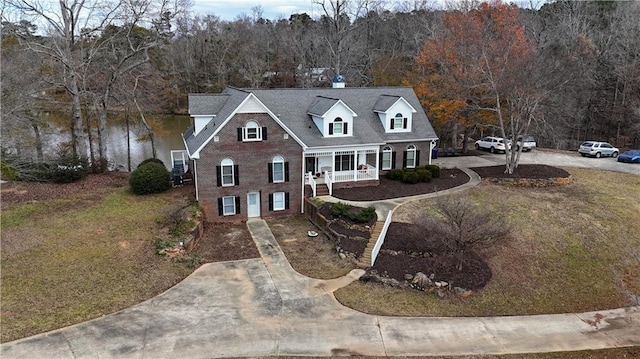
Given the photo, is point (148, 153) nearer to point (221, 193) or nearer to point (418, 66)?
point (221, 193)

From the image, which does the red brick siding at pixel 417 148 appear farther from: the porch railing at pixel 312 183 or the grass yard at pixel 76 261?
the grass yard at pixel 76 261

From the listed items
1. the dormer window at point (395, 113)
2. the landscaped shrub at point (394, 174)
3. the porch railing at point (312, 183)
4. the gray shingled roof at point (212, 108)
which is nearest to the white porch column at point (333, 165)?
the porch railing at point (312, 183)

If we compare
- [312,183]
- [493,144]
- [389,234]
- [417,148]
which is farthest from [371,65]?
[389,234]

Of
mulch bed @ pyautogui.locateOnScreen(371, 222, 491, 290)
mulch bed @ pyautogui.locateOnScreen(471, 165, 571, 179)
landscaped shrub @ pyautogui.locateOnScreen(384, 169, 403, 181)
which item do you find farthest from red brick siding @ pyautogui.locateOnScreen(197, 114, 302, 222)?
mulch bed @ pyautogui.locateOnScreen(471, 165, 571, 179)

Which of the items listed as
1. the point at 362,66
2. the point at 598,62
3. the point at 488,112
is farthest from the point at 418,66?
the point at 598,62

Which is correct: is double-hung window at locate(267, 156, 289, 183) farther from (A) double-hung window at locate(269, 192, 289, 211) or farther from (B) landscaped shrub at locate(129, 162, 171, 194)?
(B) landscaped shrub at locate(129, 162, 171, 194)

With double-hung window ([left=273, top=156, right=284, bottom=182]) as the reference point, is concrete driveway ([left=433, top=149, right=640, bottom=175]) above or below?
below

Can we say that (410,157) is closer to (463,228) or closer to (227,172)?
(227,172)
